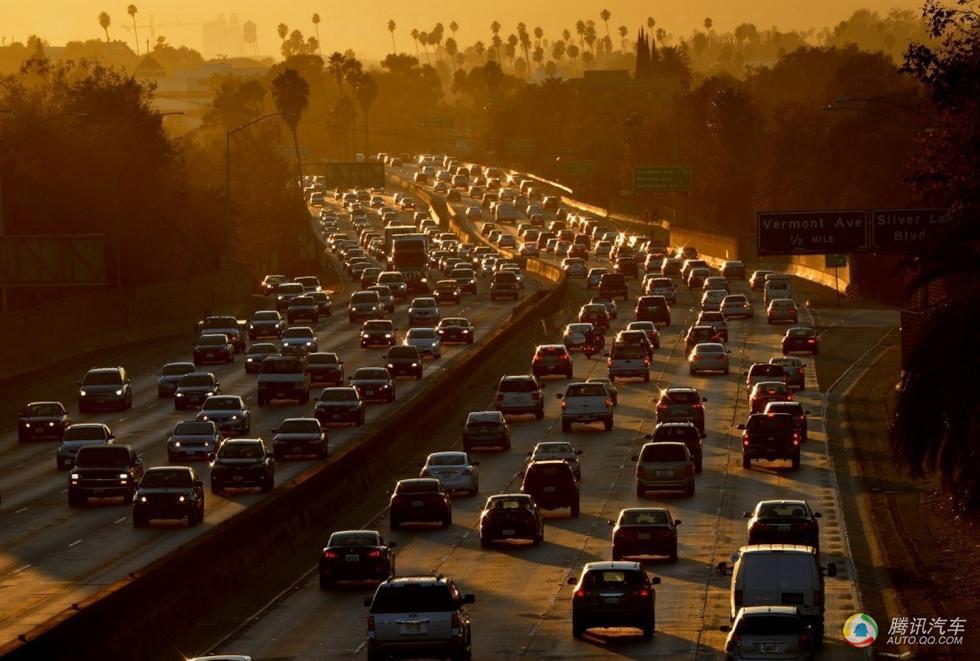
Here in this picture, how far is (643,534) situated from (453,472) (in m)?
13.4

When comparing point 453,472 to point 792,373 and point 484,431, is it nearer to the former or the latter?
point 484,431

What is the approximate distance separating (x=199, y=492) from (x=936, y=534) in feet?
57.0

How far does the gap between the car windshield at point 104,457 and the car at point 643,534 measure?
15.2 metres

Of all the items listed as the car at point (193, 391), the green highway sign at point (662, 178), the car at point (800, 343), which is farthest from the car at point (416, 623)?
the green highway sign at point (662, 178)

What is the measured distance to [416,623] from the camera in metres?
31.8

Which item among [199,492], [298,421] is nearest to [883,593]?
[199,492]

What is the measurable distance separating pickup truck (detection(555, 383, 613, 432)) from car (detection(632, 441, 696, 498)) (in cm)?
1438

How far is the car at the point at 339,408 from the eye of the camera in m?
70.9

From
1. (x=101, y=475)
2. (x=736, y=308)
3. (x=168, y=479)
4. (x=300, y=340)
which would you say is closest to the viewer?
(x=168, y=479)

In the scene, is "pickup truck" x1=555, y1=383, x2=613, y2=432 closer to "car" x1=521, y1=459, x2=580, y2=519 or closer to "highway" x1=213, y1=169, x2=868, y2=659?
"highway" x1=213, y1=169, x2=868, y2=659

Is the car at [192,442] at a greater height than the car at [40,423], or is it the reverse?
the car at [192,442]

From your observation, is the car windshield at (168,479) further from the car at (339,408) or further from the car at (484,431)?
the car at (339,408)

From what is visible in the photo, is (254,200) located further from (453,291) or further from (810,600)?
(810,600)

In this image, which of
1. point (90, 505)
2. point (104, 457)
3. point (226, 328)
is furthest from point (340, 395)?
point (226, 328)
